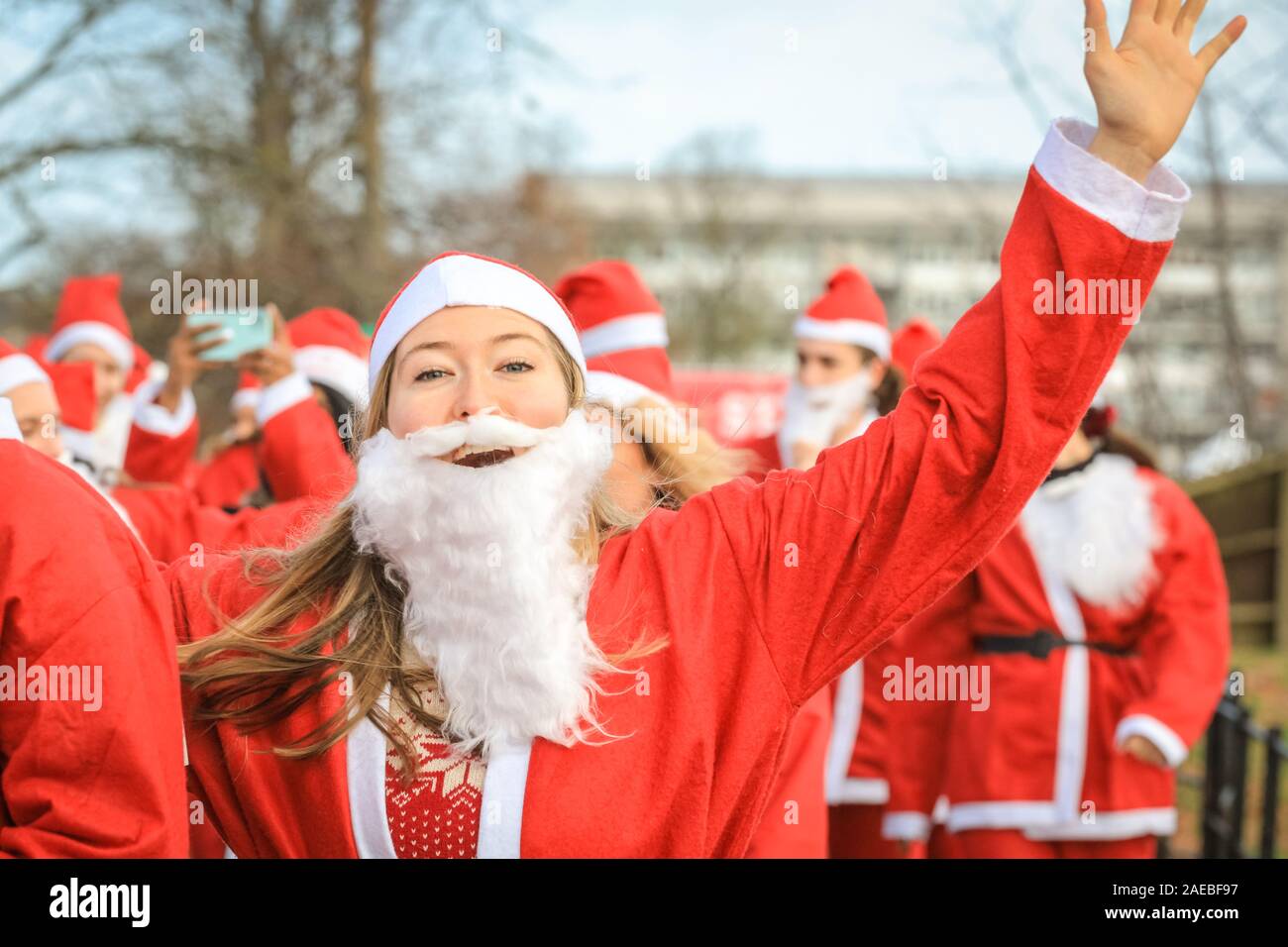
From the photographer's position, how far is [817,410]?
6746 mm

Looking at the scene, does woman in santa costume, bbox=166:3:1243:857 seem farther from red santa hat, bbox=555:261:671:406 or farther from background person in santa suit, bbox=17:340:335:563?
red santa hat, bbox=555:261:671:406

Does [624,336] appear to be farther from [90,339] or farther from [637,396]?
[90,339]

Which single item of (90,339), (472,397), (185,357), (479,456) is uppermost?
(90,339)

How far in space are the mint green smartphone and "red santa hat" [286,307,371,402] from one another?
515 millimetres

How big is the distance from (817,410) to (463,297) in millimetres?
3942

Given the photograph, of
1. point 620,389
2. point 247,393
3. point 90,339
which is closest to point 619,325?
point 620,389

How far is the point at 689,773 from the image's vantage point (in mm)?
2631

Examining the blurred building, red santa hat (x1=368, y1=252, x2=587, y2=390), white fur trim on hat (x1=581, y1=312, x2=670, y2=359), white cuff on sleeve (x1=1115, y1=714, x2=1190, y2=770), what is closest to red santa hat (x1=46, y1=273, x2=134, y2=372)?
the blurred building

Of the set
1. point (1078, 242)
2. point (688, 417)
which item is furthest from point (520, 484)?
point (688, 417)

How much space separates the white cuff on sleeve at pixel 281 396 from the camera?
5629 millimetres

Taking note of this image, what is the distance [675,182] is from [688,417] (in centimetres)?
4035

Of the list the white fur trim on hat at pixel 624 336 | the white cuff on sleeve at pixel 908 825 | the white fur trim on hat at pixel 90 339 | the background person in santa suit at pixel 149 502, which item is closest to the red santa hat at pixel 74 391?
the background person in santa suit at pixel 149 502

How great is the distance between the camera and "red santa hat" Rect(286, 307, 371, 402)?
256 inches

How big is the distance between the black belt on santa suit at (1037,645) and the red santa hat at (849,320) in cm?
184
